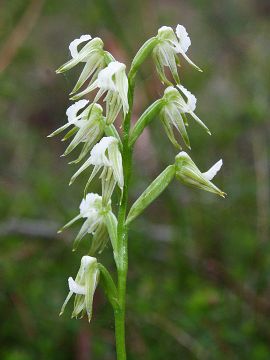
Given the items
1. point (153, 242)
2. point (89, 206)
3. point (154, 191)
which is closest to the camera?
point (154, 191)

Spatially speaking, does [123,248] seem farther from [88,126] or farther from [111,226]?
[88,126]

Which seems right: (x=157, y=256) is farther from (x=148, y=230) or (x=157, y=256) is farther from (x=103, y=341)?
(x=103, y=341)

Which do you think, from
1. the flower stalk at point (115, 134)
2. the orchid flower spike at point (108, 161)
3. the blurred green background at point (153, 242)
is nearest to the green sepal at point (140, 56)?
the flower stalk at point (115, 134)

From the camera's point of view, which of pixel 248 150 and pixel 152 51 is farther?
pixel 248 150

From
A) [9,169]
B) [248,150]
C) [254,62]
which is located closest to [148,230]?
[9,169]

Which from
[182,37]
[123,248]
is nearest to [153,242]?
[123,248]

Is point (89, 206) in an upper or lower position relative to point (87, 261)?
upper
